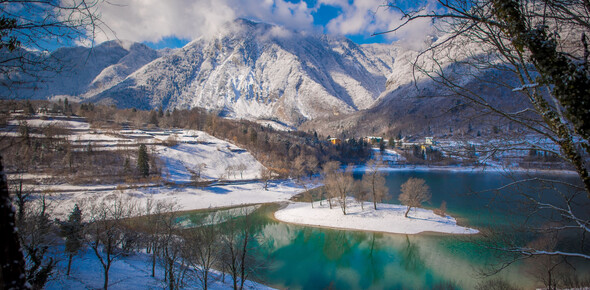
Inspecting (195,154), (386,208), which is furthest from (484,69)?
(195,154)

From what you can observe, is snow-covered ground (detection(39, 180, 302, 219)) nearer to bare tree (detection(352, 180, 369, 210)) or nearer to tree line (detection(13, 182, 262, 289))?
bare tree (detection(352, 180, 369, 210))

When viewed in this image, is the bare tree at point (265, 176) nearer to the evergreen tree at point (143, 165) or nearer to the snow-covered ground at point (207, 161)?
the snow-covered ground at point (207, 161)

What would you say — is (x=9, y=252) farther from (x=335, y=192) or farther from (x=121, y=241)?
(x=335, y=192)

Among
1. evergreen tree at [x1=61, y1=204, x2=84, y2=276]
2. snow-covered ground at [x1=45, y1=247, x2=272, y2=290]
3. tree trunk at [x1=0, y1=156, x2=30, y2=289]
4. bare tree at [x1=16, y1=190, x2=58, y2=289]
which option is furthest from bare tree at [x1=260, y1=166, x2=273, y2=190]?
tree trunk at [x1=0, y1=156, x2=30, y2=289]

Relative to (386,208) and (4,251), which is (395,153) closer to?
(386,208)

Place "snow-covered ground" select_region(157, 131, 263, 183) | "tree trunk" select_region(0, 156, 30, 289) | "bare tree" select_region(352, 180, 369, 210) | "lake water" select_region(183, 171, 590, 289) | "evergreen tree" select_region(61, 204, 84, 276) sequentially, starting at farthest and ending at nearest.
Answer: "snow-covered ground" select_region(157, 131, 263, 183)
"bare tree" select_region(352, 180, 369, 210)
"lake water" select_region(183, 171, 590, 289)
"evergreen tree" select_region(61, 204, 84, 276)
"tree trunk" select_region(0, 156, 30, 289)

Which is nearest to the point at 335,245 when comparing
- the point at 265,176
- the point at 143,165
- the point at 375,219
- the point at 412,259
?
the point at 412,259

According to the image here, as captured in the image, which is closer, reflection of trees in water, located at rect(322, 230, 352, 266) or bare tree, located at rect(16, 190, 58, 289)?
bare tree, located at rect(16, 190, 58, 289)
